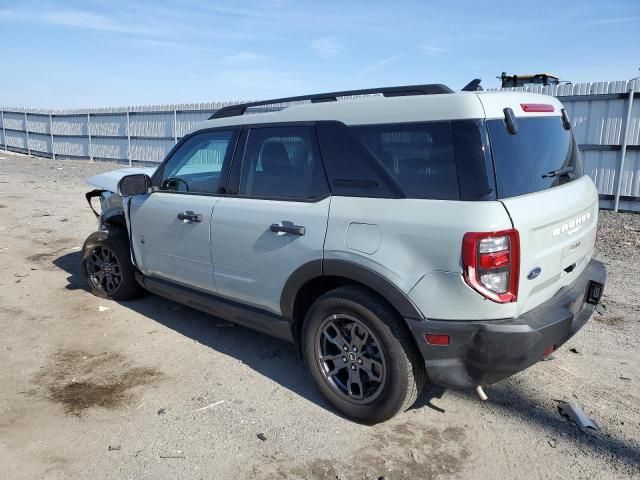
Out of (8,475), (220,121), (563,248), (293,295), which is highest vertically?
(220,121)

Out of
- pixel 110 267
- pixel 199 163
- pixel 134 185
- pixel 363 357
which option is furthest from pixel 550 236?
pixel 110 267

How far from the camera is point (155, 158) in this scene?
19016 mm

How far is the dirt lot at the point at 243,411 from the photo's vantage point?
2752 mm

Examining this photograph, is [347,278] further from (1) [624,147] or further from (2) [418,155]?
(1) [624,147]

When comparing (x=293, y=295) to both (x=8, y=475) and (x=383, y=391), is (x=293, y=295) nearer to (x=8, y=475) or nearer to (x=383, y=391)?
(x=383, y=391)

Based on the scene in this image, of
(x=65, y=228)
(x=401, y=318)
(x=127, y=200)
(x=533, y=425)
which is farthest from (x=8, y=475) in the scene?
(x=65, y=228)

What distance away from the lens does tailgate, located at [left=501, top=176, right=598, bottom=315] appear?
8.50ft

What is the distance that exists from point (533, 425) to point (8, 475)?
2.99 meters

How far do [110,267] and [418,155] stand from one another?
12.3 ft

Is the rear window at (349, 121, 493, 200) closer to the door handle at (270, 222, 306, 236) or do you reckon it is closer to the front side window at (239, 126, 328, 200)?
the front side window at (239, 126, 328, 200)

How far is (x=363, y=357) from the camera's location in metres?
3.07

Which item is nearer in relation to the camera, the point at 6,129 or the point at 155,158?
the point at 155,158

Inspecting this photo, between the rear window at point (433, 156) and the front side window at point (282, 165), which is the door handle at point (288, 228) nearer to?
the front side window at point (282, 165)

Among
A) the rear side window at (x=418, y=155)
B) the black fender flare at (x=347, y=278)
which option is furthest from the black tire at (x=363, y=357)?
the rear side window at (x=418, y=155)
